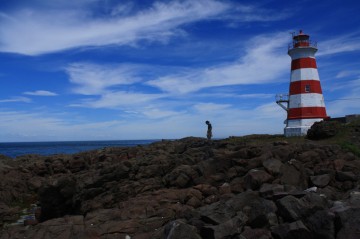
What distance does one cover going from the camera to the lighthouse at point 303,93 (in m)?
33.8

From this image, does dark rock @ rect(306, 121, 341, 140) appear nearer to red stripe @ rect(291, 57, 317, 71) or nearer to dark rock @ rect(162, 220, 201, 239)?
red stripe @ rect(291, 57, 317, 71)

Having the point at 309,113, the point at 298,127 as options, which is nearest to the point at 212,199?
the point at 298,127

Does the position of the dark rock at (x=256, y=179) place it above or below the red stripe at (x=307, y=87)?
below

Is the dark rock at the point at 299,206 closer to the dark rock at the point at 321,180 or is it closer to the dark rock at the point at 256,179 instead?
the dark rock at the point at 256,179

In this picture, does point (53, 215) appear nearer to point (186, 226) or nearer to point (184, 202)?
point (184, 202)

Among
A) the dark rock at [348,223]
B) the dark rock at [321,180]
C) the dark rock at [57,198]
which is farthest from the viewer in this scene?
the dark rock at [57,198]

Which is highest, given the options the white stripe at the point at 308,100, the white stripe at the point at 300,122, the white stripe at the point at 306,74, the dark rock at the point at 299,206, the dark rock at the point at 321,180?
the white stripe at the point at 306,74

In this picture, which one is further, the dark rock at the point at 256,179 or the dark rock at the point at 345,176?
the dark rock at the point at 345,176

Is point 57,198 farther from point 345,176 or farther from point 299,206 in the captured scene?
point 345,176

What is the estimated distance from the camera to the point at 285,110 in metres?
36.5

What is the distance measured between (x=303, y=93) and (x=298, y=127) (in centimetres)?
297

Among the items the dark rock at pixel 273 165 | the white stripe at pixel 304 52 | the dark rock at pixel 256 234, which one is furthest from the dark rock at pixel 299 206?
the white stripe at pixel 304 52

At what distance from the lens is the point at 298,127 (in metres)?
34.2

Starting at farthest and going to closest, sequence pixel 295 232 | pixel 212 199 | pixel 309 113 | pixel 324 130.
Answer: pixel 309 113 → pixel 324 130 → pixel 212 199 → pixel 295 232
